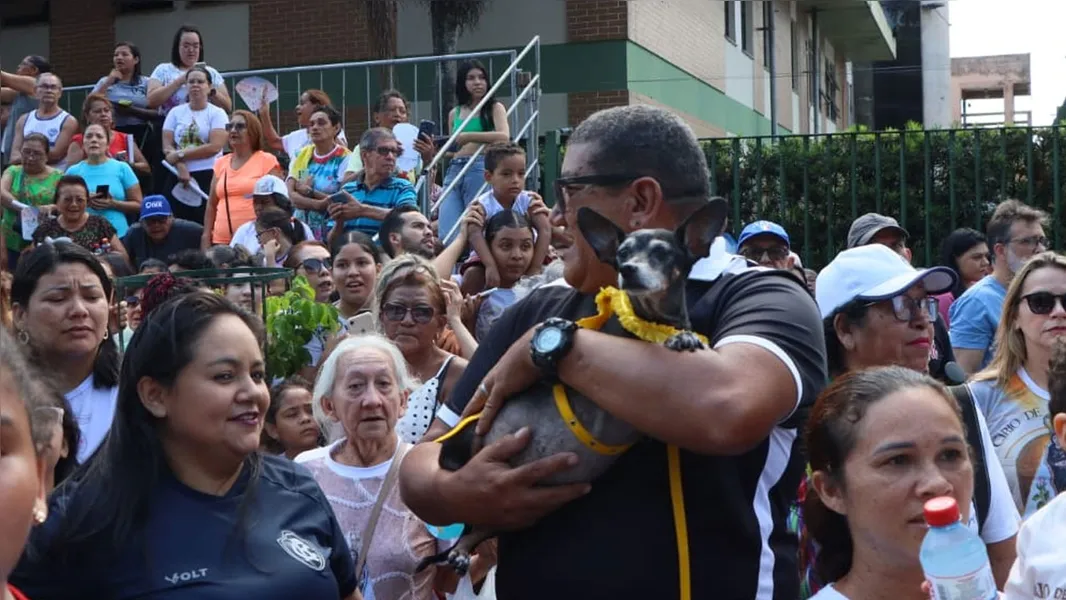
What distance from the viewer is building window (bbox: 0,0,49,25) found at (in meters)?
23.8

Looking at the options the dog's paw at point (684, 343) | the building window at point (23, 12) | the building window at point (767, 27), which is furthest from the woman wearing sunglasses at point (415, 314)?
the building window at point (767, 27)

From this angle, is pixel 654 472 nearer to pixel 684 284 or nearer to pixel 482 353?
pixel 684 284

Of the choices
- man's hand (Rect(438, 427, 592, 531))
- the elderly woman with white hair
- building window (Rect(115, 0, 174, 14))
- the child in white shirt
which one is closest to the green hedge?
the child in white shirt

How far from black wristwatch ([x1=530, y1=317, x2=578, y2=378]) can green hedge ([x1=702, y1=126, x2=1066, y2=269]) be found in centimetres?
1041

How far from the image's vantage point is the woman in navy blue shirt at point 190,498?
3.38m

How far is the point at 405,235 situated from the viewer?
920 centimetres

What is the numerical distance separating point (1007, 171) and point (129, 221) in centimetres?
805

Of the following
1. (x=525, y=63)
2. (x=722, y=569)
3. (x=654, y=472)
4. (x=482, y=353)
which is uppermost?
(x=525, y=63)

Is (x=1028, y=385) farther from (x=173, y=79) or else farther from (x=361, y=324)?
(x=173, y=79)

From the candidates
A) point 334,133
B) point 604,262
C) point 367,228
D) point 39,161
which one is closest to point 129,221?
point 39,161

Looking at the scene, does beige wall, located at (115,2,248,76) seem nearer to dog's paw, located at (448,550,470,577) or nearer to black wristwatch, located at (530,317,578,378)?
dog's paw, located at (448,550,470,577)

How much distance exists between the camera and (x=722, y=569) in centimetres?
293

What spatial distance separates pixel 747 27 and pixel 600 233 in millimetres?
24888

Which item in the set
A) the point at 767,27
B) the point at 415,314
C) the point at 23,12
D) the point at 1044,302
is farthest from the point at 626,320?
the point at 767,27
